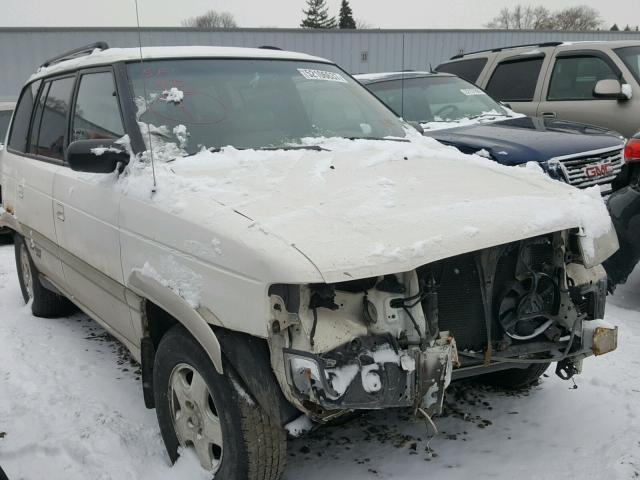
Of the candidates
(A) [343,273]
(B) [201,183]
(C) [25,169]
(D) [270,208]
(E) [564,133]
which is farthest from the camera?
(E) [564,133]

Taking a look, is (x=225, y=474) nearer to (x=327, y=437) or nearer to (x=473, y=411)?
(x=327, y=437)

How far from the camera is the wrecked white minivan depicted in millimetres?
2100

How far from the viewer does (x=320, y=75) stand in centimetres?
388

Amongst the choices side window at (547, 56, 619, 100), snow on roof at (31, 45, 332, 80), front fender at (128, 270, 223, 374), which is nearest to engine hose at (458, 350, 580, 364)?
front fender at (128, 270, 223, 374)

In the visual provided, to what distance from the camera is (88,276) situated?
3.39 m

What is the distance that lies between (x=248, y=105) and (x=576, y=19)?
66.6m

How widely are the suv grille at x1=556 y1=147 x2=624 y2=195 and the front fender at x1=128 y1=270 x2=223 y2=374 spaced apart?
12.5 feet

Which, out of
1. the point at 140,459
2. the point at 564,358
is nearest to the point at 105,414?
the point at 140,459

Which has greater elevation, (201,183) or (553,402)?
(201,183)

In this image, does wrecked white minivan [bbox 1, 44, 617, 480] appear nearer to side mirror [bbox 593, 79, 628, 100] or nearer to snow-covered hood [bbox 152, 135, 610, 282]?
snow-covered hood [bbox 152, 135, 610, 282]

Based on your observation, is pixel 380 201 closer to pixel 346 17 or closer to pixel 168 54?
pixel 168 54

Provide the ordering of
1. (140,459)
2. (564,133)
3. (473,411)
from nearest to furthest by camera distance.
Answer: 1. (140,459)
2. (473,411)
3. (564,133)

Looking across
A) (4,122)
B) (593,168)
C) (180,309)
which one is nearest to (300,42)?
(4,122)

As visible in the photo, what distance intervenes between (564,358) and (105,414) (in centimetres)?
239
